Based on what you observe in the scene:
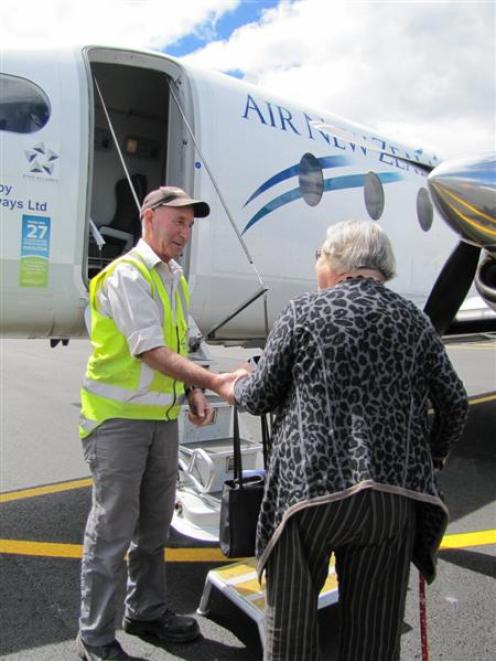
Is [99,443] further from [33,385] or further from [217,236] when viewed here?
[33,385]

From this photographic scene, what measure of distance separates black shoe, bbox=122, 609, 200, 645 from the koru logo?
9.39 feet

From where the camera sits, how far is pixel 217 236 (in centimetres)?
515

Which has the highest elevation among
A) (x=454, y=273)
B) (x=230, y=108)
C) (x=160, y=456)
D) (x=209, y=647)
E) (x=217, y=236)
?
(x=230, y=108)

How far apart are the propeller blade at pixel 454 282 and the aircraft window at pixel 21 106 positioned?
2.83 m

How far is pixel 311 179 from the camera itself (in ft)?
19.5

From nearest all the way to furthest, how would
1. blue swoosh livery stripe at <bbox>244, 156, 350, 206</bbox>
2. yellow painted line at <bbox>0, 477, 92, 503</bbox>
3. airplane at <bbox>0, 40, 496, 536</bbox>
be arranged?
airplane at <bbox>0, 40, 496, 536</bbox>, yellow painted line at <bbox>0, 477, 92, 503</bbox>, blue swoosh livery stripe at <bbox>244, 156, 350, 206</bbox>

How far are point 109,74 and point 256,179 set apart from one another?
1744 mm

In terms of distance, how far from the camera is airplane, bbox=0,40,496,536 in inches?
162

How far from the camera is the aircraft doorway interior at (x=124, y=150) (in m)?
5.97

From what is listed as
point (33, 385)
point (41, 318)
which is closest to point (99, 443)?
point (41, 318)

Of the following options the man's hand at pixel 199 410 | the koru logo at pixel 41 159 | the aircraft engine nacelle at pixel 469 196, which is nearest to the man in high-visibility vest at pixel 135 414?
the man's hand at pixel 199 410

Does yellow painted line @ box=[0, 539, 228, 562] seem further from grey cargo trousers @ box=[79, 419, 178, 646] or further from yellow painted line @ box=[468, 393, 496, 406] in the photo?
yellow painted line @ box=[468, 393, 496, 406]

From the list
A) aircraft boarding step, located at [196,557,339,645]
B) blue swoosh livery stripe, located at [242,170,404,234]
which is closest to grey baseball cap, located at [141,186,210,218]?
aircraft boarding step, located at [196,557,339,645]

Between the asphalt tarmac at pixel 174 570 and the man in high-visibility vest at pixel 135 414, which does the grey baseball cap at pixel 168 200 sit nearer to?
the man in high-visibility vest at pixel 135 414
